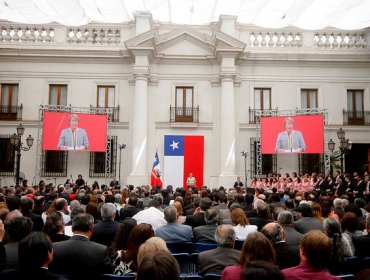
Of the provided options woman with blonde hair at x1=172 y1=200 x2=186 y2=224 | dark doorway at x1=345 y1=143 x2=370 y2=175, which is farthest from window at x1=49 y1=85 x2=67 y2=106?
dark doorway at x1=345 y1=143 x2=370 y2=175

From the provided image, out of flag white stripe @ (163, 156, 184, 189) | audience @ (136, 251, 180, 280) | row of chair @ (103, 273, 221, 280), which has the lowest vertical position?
row of chair @ (103, 273, 221, 280)

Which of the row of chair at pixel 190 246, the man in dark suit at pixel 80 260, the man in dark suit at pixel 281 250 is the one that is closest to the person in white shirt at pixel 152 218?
the row of chair at pixel 190 246

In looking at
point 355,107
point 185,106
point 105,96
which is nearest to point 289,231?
point 185,106

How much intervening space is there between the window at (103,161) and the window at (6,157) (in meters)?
4.07

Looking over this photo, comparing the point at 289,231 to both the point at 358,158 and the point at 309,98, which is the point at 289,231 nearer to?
the point at 309,98

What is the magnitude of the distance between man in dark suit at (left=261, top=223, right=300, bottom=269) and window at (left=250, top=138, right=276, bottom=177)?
55.7 feet

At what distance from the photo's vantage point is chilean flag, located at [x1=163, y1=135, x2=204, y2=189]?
21422 mm

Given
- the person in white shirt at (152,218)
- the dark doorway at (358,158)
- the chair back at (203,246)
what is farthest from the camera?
the dark doorway at (358,158)

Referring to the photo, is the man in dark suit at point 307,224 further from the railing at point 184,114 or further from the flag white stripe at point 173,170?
the railing at point 184,114

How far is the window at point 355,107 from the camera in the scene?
72.4 feet

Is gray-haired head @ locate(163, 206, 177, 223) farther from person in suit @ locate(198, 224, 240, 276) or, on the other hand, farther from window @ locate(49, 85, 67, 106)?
window @ locate(49, 85, 67, 106)

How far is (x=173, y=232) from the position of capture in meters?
6.34

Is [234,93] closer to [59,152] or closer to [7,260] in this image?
[59,152]

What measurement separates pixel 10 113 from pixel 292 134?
48.4ft
